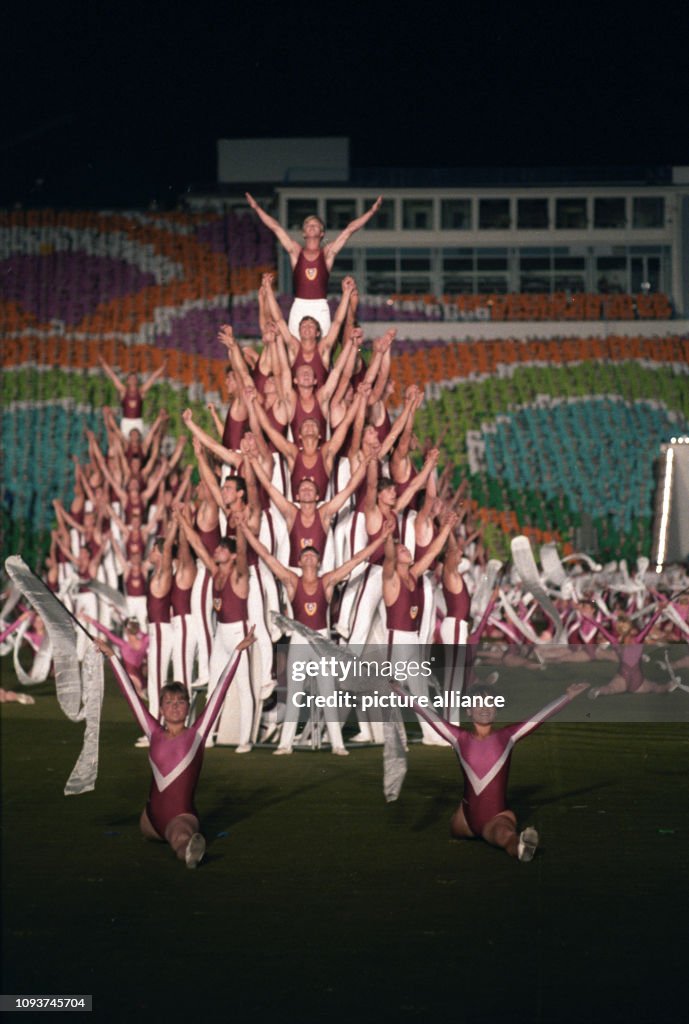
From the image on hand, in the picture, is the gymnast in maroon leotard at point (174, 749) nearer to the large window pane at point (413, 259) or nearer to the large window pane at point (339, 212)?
the large window pane at point (339, 212)

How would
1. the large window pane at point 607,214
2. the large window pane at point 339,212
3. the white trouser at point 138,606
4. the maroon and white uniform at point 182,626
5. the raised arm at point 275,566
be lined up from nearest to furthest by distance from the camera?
1. the raised arm at point 275,566
2. the maroon and white uniform at point 182,626
3. the white trouser at point 138,606
4. the large window pane at point 339,212
5. the large window pane at point 607,214

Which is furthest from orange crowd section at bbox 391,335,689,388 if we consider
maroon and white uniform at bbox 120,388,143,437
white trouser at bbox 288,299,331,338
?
white trouser at bbox 288,299,331,338

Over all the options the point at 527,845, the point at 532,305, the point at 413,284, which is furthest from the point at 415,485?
the point at 413,284

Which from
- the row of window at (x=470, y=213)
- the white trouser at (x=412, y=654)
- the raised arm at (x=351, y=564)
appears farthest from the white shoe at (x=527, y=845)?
the row of window at (x=470, y=213)

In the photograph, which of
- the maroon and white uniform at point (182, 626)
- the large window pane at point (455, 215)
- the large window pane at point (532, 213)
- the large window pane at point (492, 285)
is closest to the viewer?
the maroon and white uniform at point (182, 626)

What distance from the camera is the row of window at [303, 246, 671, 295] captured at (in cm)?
2933

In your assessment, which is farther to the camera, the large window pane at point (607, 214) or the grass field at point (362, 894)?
the large window pane at point (607, 214)

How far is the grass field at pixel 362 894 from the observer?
17.9 feet

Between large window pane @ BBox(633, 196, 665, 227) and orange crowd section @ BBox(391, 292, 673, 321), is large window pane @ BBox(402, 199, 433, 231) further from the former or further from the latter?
large window pane @ BBox(633, 196, 665, 227)

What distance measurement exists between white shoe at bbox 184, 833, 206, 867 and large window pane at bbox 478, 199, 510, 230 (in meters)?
22.1

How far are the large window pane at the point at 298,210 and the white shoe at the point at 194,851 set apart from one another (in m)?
19.3

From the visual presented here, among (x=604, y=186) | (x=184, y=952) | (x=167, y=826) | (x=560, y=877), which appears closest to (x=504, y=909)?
(x=560, y=877)

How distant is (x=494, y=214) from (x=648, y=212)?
15063 millimetres

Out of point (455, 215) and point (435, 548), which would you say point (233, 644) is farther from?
point (455, 215)
